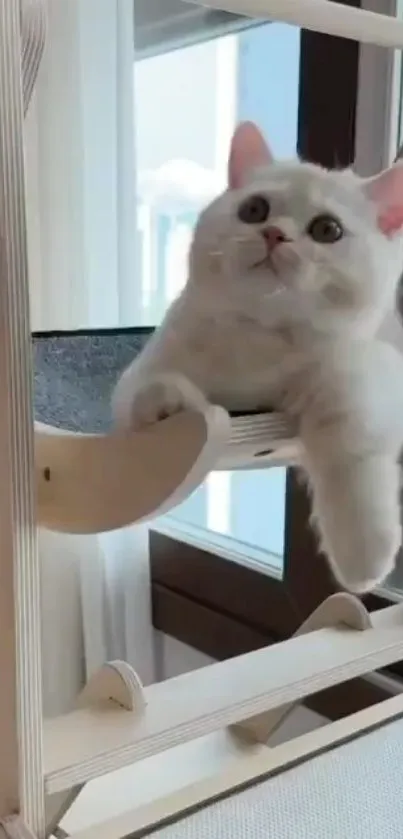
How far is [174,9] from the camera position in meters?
1.40

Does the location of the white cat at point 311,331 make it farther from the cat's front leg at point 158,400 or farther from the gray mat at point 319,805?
the gray mat at point 319,805

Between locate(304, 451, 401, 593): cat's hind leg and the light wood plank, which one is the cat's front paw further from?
the light wood plank

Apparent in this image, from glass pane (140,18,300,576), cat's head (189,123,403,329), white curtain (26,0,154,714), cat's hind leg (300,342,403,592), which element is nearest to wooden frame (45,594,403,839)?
cat's hind leg (300,342,403,592)

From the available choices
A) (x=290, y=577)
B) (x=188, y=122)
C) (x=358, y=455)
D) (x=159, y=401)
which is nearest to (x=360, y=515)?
(x=358, y=455)

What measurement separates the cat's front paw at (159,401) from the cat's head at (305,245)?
0.07 metres

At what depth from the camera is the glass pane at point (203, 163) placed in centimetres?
133

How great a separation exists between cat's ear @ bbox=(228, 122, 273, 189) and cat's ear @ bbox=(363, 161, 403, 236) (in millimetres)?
86

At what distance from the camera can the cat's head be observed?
0.60 metres

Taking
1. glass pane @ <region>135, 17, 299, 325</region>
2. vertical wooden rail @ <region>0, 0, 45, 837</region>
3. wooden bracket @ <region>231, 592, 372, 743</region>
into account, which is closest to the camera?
vertical wooden rail @ <region>0, 0, 45, 837</region>

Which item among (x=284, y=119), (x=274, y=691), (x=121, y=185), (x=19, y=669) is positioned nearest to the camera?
(x=19, y=669)

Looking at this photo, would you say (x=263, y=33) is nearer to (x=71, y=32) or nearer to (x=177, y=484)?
(x=71, y=32)

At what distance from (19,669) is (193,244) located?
0.31m

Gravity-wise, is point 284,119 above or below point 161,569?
above

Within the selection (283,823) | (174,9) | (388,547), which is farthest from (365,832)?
(174,9)
